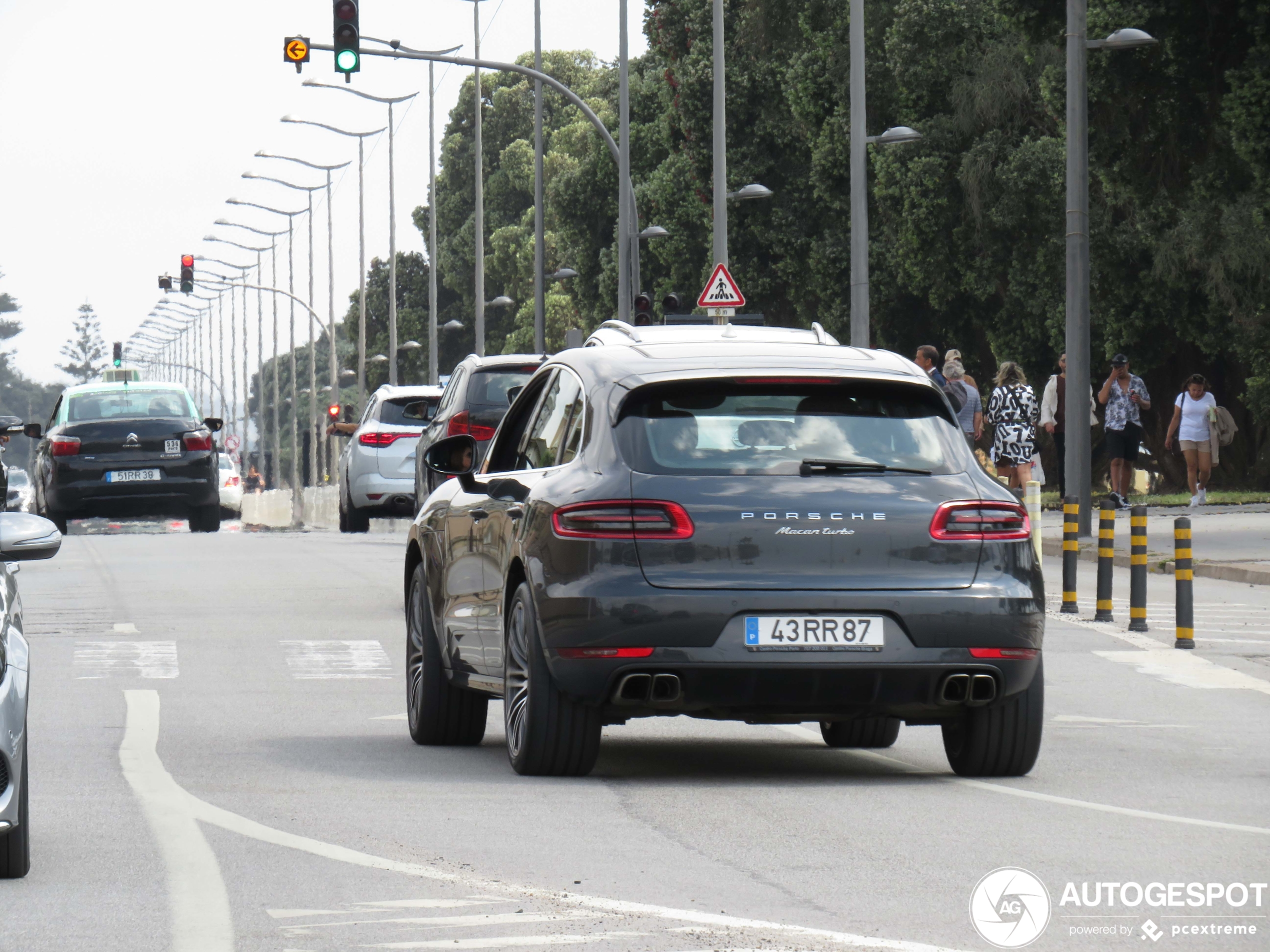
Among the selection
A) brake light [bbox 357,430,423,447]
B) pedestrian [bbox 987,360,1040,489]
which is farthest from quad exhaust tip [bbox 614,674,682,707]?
brake light [bbox 357,430,423,447]

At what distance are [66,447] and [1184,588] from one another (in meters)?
17.2

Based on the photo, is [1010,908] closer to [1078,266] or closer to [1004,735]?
[1004,735]

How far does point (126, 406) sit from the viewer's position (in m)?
30.6

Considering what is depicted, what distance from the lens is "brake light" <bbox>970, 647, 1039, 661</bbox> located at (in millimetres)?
9086

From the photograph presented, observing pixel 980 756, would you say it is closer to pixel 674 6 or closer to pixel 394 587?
pixel 394 587

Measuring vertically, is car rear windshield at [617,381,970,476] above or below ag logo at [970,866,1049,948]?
above

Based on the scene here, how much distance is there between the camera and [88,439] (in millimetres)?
29641

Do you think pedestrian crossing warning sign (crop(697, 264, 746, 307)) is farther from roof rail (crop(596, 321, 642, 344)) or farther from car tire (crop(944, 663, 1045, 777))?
car tire (crop(944, 663, 1045, 777))

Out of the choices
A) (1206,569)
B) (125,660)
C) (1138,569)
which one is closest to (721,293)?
(1206,569)

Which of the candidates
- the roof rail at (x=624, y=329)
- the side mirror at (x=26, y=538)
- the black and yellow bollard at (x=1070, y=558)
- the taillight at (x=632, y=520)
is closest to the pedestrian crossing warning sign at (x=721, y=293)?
the black and yellow bollard at (x=1070, y=558)

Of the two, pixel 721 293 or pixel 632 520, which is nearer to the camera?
pixel 632 520

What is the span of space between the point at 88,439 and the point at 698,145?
30.4 metres

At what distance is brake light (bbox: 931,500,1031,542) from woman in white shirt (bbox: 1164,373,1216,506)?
25796mm

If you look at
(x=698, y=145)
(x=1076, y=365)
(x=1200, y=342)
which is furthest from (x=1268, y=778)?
(x=698, y=145)
